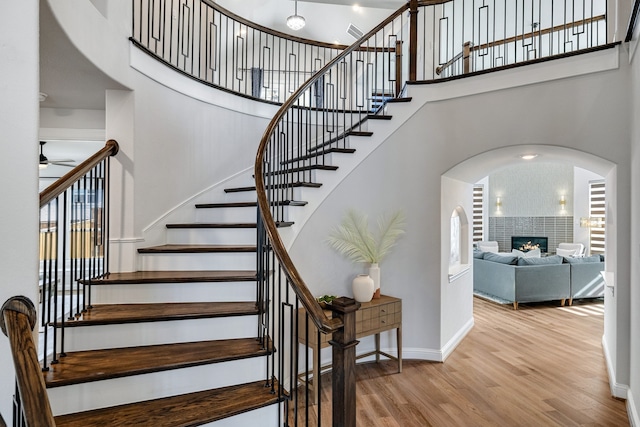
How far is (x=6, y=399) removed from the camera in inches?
59.7

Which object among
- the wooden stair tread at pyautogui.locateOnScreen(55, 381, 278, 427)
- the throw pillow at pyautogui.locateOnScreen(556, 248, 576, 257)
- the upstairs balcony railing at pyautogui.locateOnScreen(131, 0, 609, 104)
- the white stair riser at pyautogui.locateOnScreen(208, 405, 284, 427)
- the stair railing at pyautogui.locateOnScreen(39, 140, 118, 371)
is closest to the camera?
the wooden stair tread at pyautogui.locateOnScreen(55, 381, 278, 427)

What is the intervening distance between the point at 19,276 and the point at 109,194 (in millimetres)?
1505

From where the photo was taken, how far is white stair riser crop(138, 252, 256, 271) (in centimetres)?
301

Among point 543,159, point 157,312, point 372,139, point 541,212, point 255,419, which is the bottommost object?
point 255,419

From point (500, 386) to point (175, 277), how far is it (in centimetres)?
287

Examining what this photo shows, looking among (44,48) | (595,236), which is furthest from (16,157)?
(595,236)

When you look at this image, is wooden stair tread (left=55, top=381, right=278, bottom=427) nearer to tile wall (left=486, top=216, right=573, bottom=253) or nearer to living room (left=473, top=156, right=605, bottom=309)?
living room (left=473, top=156, right=605, bottom=309)

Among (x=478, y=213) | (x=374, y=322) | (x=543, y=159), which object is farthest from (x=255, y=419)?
(x=478, y=213)

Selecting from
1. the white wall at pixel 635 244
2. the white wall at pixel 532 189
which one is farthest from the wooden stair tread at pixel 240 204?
the white wall at pixel 532 189

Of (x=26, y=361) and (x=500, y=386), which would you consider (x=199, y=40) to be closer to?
(x=26, y=361)

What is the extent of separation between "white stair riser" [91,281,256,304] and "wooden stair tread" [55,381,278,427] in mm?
714

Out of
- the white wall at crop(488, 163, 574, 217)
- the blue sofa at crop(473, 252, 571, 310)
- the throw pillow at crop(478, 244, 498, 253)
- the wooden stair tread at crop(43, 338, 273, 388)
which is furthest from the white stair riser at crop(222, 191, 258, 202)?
the white wall at crop(488, 163, 574, 217)

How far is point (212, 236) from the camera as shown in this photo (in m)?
3.40

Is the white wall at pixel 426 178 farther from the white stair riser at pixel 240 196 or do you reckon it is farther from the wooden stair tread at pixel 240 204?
the white stair riser at pixel 240 196
